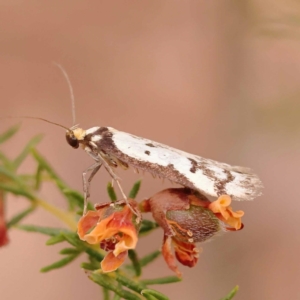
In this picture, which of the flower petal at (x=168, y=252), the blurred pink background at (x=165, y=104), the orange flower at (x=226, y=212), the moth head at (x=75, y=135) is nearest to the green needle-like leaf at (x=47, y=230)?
the moth head at (x=75, y=135)

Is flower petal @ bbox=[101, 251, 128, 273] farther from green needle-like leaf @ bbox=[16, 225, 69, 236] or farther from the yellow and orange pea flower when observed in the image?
green needle-like leaf @ bbox=[16, 225, 69, 236]

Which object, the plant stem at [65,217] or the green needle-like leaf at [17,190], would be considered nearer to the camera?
the plant stem at [65,217]

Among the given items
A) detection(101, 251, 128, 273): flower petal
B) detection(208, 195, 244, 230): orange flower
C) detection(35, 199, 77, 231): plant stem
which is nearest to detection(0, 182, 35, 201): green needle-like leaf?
detection(35, 199, 77, 231): plant stem

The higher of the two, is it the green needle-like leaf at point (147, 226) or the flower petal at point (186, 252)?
the green needle-like leaf at point (147, 226)

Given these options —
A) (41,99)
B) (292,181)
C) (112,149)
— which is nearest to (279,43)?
(292,181)

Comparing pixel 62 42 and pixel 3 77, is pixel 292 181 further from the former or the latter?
pixel 3 77

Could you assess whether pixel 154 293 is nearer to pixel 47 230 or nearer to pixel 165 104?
pixel 47 230

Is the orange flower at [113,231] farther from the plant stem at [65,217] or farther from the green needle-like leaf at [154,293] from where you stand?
the plant stem at [65,217]

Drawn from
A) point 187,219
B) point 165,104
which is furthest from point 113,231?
point 165,104
